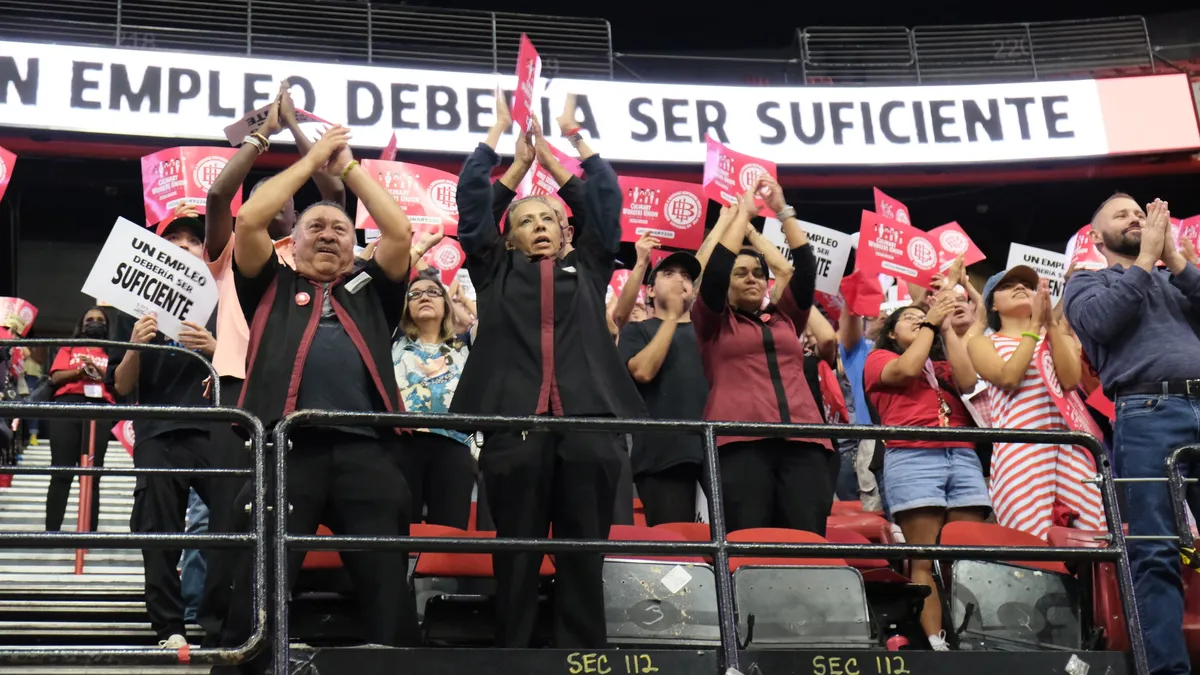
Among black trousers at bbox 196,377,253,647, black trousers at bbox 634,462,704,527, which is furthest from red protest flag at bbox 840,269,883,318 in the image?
black trousers at bbox 196,377,253,647

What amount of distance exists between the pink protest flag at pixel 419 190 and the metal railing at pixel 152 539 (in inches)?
164

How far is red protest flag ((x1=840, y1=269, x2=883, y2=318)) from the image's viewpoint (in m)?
6.63

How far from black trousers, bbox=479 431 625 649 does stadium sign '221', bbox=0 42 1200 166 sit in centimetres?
674

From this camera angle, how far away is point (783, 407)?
14.7 feet

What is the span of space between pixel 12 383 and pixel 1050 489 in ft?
20.6

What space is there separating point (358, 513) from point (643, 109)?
771 cm

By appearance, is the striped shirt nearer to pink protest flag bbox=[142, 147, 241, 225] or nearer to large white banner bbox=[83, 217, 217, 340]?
large white banner bbox=[83, 217, 217, 340]

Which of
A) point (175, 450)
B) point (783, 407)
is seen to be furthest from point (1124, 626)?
point (175, 450)

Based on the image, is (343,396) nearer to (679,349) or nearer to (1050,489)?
(679,349)

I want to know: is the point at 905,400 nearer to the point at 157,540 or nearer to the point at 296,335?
the point at 296,335

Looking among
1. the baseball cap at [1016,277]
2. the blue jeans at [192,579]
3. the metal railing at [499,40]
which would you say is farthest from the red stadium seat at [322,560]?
the metal railing at [499,40]

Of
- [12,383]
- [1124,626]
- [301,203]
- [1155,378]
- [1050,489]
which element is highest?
[301,203]

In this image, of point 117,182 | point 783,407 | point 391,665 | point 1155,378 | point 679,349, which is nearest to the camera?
point 391,665

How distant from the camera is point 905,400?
5.12 meters
